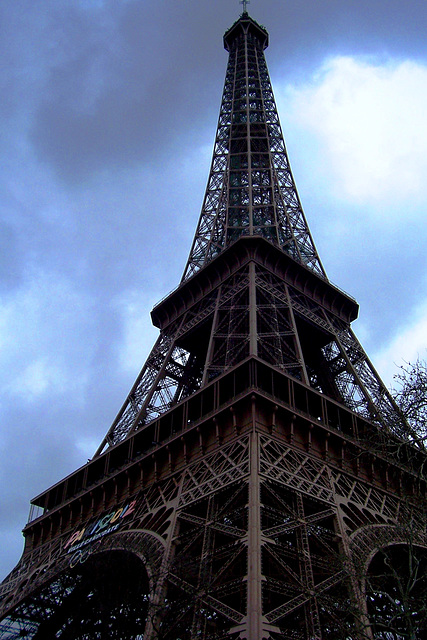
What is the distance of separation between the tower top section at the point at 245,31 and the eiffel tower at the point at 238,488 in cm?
3414

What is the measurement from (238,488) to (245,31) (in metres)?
61.4

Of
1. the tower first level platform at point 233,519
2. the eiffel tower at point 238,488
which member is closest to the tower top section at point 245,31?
the eiffel tower at point 238,488

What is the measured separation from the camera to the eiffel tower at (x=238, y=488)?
22125 millimetres

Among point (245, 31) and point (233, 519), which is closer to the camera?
point (233, 519)

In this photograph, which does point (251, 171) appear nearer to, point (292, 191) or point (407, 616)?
point (292, 191)

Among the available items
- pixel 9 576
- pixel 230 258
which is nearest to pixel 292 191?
pixel 230 258

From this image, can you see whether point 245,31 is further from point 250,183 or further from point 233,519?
point 233,519

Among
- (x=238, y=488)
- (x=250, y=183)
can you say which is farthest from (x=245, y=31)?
(x=238, y=488)

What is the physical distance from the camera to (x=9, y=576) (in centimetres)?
3753

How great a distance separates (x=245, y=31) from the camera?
7406 cm

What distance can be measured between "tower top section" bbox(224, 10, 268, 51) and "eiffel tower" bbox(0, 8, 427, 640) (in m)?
34.1

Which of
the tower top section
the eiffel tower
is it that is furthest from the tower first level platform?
the tower top section

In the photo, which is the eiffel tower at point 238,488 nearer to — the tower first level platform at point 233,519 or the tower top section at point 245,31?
the tower first level platform at point 233,519

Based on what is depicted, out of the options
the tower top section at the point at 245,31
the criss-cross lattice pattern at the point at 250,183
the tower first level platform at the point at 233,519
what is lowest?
the tower first level platform at the point at 233,519
